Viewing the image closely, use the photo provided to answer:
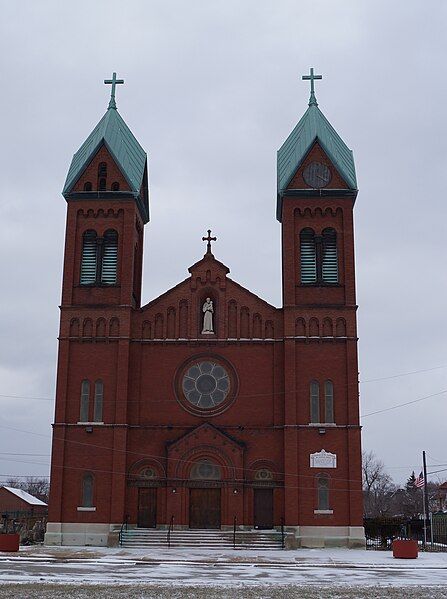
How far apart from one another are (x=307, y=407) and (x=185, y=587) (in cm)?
2061

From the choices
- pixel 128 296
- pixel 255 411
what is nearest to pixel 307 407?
pixel 255 411

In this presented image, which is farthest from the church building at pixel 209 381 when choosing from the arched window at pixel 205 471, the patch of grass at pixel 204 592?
the patch of grass at pixel 204 592

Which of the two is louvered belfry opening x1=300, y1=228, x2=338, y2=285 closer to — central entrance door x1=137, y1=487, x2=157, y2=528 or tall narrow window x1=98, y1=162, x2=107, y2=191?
tall narrow window x1=98, y1=162, x2=107, y2=191

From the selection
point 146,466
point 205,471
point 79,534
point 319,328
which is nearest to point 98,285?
point 146,466

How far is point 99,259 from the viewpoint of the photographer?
43656mm

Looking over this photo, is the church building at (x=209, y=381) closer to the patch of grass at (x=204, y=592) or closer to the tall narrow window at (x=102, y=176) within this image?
the tall narrow window at (x=102, y=176)

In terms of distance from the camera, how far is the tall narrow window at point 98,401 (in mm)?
41094

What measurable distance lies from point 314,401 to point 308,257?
772 cm

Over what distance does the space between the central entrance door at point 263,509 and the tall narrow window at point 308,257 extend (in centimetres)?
1104

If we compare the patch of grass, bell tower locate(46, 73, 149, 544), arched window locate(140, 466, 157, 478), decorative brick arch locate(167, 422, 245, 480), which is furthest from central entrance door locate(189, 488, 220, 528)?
the patch of grass

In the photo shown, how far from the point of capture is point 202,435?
4059 cm

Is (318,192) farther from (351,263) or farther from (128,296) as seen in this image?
(128,296)

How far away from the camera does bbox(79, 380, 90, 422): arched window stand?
41.2m

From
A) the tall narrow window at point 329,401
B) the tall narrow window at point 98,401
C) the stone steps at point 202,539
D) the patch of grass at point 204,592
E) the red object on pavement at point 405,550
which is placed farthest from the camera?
the tall narrow window at point 98,401
